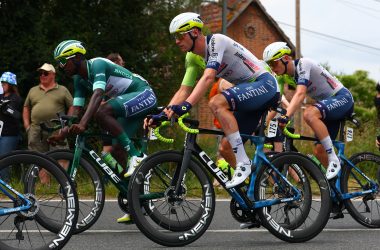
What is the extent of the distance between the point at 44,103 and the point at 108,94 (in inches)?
120

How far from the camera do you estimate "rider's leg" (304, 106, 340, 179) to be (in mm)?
8430

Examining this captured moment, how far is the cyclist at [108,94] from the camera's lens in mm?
7578

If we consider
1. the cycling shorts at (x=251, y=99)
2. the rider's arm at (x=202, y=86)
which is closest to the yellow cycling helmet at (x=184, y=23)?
the rider's arm at (x=202, y=86)

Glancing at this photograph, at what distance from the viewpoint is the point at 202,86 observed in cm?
691

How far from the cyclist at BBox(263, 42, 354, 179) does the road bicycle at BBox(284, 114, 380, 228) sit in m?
0.13

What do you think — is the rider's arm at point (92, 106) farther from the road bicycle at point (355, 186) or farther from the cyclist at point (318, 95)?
the road bicycle at point (355, 186)

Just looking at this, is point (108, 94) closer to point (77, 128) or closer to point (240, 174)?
point (77, 128)

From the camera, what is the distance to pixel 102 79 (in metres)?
7.64

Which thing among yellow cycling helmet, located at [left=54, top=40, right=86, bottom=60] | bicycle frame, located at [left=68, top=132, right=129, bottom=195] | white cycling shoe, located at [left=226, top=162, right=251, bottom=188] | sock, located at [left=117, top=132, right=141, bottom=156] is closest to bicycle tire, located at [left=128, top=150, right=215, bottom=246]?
white cycling shoe, located at [left=226, top=162, right=251, bottom=188]

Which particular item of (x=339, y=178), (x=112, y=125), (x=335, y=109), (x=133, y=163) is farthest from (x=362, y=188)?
Answer: (x=112, y=125)

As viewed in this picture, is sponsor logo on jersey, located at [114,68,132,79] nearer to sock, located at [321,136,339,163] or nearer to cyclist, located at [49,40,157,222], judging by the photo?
cyclist, located at [49,40,157,222]

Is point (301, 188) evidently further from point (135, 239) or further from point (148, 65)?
point (148, 65)

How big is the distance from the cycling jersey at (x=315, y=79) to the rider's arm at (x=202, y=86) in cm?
181

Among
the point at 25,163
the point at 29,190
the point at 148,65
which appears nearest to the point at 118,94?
the point at 29,190
